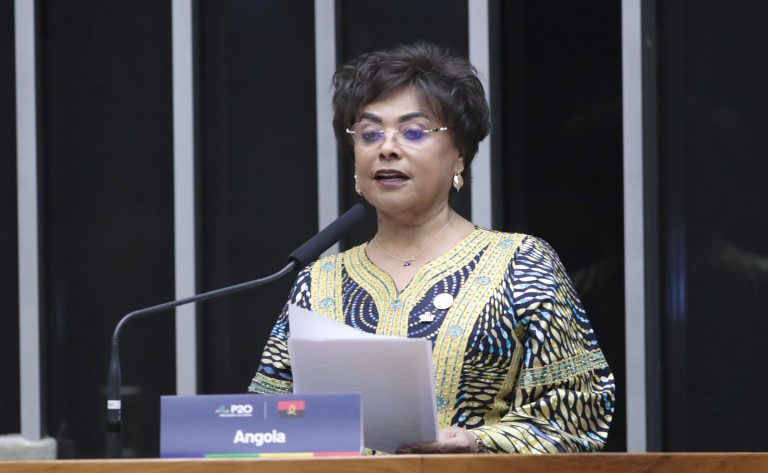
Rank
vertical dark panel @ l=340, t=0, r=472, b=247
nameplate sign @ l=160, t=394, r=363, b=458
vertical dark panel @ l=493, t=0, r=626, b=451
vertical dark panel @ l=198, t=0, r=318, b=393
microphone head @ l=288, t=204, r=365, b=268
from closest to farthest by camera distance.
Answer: nameplate sign @ l=160, t=394, r=363, b=458 < microphone head @ l=288, t=204, r=365, b=268 < vertical dark panel @ l=493, t=0, r=626, b=451 < vertical dark panel @ l=340, t=0, r=472, b=247 < vertical dark panel @ l=198, t=0, r=318, b=393

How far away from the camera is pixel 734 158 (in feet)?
14.9

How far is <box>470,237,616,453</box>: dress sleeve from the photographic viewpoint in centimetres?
253

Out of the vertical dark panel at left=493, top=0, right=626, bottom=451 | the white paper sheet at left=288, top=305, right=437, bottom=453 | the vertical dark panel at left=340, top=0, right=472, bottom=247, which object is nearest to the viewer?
the white paper sheet at left=288, top=305, right=437, bottom=453

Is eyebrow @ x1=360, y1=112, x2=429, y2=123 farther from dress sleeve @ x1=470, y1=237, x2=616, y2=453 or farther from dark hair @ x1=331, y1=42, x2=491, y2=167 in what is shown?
dress sleeve @ x1=470, y1=237, x2=616, y2=453

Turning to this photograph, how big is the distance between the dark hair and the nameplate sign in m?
1.01

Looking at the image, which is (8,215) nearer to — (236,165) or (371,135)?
(236,165)

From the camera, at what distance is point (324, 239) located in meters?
2.56

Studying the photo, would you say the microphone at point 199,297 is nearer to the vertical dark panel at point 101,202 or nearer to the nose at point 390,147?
the nose at point 390,147

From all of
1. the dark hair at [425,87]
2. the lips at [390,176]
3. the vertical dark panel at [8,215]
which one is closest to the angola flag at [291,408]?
the lips at [390,176]

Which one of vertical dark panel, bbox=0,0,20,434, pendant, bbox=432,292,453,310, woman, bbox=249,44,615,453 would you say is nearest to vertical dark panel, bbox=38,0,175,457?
vertical dark panel, bbox=0,0,20,434

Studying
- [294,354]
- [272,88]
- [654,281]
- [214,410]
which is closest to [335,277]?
[294,354]

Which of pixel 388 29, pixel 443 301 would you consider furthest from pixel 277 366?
pixel 388 29

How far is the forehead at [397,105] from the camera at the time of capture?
2.81 m

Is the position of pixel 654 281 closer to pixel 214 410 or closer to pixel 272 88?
pixel 272 88
